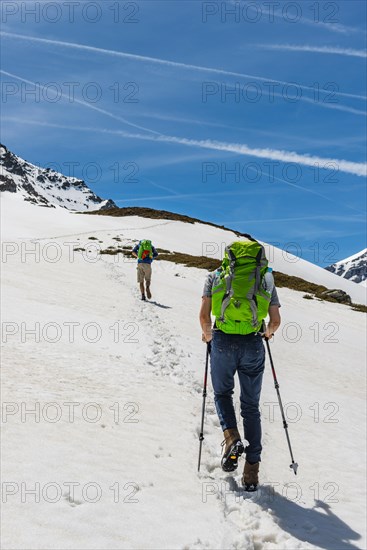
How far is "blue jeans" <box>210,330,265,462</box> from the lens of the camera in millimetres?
5574

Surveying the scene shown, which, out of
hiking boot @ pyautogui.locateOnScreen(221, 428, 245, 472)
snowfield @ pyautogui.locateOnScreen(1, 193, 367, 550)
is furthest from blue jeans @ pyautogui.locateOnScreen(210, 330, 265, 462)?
snowfield @ pyautogui.locateOnScreen(1, 193, 367, 550)

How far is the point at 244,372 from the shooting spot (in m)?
5.65

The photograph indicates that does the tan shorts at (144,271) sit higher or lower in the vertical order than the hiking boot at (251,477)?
higher

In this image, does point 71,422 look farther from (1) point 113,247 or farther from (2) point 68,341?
(1) point 113,247

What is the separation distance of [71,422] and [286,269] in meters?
59.0

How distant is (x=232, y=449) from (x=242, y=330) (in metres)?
1.45

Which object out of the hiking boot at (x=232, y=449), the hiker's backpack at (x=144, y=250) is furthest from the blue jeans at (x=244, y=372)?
the hiker's backpack at (x=144, y=250)

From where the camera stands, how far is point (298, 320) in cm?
2442

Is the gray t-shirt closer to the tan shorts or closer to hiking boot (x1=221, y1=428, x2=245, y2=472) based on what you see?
hiking boot (x1=221, y1=428, x2=245, y2=472)

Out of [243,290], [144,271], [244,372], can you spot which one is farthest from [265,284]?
[144,271]

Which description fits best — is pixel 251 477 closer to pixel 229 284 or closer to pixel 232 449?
pixel 232 449

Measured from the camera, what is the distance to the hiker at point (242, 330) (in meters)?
5.43

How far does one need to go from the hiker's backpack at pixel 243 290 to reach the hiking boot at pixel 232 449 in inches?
51.0

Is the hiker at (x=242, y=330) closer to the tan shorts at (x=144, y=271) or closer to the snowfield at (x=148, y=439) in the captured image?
the snowfield at (x=148, y=439)
